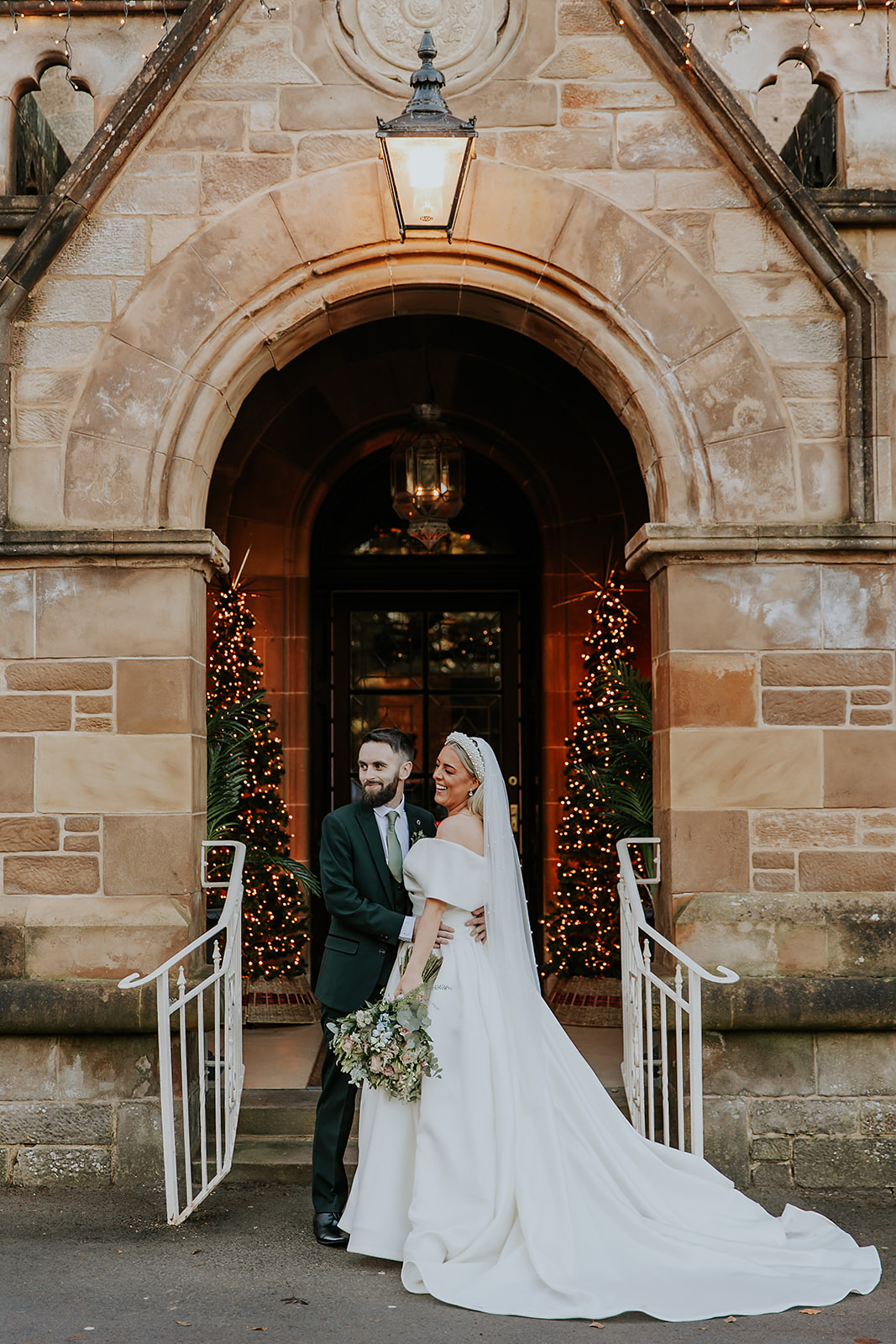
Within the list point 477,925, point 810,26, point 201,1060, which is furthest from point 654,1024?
point 810,26

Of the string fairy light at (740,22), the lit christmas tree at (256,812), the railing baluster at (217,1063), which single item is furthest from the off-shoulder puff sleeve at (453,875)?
the string fairy light at (740,22)

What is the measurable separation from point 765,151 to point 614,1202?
13.3 feet

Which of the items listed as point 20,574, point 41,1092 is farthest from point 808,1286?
point 20,574

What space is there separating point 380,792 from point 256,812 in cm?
274

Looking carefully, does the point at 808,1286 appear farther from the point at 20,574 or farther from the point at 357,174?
the point at 357,174

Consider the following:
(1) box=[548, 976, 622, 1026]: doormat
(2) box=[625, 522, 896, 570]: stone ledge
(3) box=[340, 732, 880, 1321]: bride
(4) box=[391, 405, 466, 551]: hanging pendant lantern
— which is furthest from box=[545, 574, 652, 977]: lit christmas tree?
(3) box=[340, 732, 880, 1321]: bride

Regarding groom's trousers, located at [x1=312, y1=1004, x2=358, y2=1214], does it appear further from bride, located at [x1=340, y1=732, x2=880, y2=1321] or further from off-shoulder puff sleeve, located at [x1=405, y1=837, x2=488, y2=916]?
off-shoulder puff sleeve, located at [x1=405, y1=837, x2=488, y2=916]

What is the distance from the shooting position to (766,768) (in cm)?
497

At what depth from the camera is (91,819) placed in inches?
195

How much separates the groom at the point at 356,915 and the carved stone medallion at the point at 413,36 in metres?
2.85

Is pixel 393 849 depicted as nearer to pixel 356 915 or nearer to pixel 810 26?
pixel 356 915

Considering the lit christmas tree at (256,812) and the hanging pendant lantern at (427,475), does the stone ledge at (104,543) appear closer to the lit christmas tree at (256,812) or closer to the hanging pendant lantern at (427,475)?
the lit christmas tree at (256,812)

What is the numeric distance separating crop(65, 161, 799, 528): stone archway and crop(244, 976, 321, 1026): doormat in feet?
10.6

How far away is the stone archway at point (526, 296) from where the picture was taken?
198 inches
